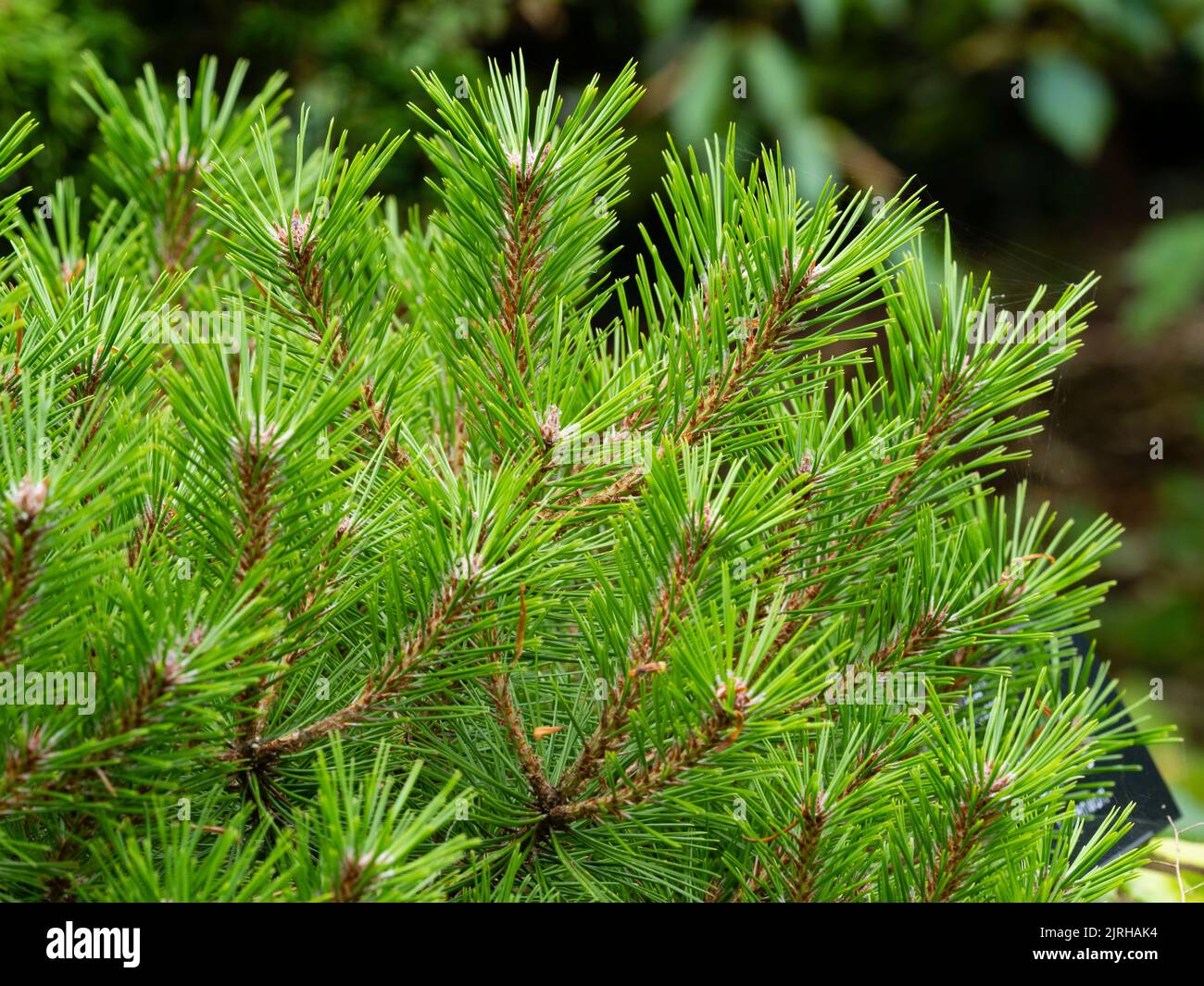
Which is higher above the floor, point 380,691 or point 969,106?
point 969,106

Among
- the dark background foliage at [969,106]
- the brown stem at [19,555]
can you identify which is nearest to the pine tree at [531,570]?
the brown stem at [19,555]

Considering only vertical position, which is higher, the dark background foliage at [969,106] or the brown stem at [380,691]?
the dark background foliage at [969,106]

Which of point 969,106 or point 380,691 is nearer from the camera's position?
point 380,691

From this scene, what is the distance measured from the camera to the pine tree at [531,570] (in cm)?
34

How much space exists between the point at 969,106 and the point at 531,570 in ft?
7.07

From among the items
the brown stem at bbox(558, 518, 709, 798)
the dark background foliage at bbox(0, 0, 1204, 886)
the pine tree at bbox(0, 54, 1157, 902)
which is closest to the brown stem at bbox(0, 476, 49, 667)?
the pine tree at bbox(0, 54, 1157, 902)

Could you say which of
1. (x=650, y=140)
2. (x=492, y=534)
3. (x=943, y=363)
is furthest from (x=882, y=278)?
(x=650, y=140)

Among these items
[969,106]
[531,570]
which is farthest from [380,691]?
[969,106]

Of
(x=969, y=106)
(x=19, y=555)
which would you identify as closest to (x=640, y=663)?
(x=19, y=555)

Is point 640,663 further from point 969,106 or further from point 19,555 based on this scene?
point 969,106

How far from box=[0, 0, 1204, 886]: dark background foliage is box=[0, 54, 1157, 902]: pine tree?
22.5 inches

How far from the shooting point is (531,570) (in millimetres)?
384

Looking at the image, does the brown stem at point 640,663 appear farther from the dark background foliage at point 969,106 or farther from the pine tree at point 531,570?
the dark background foliage at point 969,106

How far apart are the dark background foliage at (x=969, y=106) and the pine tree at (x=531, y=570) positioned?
1.88 feet
